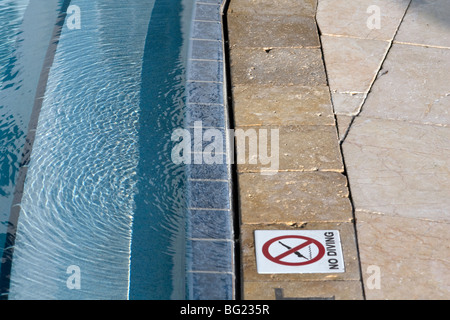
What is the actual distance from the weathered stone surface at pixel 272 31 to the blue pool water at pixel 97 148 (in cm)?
46

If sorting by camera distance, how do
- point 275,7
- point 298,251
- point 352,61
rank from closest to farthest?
point 298,251 → point 352,61 → point 275,7

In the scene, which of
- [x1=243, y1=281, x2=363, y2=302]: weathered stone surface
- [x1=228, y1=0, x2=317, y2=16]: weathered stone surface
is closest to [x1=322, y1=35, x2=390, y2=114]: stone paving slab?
[x1=228, y1=0, x2=317, y2=16]: weathered stone surface

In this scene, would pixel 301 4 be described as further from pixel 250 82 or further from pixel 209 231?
pixel 209 231

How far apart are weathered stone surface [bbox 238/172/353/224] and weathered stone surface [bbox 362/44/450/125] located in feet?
2.68

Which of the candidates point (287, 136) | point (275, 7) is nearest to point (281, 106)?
point (287, 136)

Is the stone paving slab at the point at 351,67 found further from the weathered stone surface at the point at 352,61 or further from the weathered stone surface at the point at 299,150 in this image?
the weathered stone surface at the point at 299,150

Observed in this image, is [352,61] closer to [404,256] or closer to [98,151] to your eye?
[404,256]

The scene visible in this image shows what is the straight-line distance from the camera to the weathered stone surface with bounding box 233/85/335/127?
4273mm

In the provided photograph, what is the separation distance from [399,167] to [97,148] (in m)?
1.98

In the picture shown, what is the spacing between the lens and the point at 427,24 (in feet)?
17.5

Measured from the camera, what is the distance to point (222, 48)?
4.93m

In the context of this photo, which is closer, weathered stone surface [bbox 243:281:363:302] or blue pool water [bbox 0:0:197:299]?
weathered stone surface [bbox 243:281:363:302]

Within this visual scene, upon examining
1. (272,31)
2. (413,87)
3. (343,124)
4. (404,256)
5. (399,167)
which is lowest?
(404,256)

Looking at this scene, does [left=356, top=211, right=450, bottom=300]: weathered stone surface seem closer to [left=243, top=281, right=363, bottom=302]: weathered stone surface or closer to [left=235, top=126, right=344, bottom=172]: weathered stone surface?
[left=243, top=281, right=363, bottom=302]: weathered stone surface
